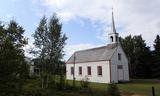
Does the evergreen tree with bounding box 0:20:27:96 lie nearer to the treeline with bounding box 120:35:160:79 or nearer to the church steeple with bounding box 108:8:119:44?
the church steeple with bounding box 108:8:119:44

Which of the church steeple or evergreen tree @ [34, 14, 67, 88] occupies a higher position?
the church steeple

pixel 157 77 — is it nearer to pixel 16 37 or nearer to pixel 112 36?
pixel 112 36

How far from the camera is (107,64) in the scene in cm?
3659

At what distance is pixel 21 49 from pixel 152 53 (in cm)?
5166

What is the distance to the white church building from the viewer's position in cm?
3653

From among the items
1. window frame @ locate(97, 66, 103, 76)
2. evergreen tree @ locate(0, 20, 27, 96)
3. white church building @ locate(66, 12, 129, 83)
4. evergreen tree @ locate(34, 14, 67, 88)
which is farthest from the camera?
window frame @ locate(97, 66, 103, 76)

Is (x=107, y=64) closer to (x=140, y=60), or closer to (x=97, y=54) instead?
(x=97, y=54)

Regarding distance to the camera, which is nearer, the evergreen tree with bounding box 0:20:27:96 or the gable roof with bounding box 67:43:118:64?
the evergreen tree with bounding box 0:20:27:96

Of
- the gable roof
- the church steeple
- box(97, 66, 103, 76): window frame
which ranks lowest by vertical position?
box(97, 66, 103, 76): window frame

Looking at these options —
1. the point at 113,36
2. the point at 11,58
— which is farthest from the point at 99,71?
the point at 11,58

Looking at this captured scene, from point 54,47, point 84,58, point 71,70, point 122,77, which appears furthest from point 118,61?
point 54,47

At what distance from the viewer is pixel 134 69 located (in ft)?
182

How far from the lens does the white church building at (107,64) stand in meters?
36.5

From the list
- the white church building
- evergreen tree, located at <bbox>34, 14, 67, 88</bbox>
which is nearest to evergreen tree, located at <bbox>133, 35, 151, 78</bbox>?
the white church building
